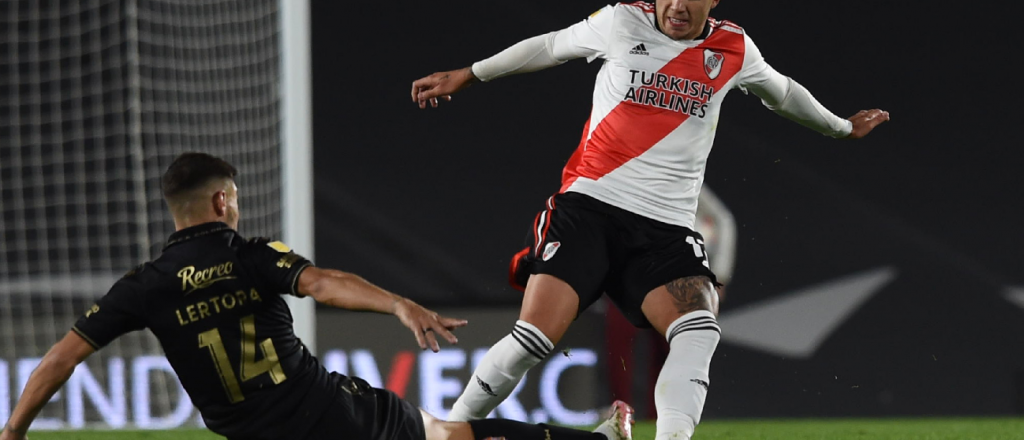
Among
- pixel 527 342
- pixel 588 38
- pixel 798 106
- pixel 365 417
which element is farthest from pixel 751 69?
pixel 365 417

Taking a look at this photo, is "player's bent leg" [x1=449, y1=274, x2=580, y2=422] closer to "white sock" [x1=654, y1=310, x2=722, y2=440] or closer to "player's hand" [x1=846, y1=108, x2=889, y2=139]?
"white sock" [x1=654, y1=310, x2=722, y2=440]

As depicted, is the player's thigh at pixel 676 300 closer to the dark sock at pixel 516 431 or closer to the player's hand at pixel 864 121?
the dark sock at pixel 516 431

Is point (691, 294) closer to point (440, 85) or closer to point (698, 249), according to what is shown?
point (698, 249)

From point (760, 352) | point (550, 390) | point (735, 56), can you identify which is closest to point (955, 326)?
point (760, 352)

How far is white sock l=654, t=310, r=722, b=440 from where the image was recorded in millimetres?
3490

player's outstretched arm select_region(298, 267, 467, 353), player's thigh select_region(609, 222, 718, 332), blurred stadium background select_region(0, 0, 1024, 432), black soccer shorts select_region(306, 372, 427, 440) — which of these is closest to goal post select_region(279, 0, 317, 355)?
blurred stadium background select_region(0, 0, 1024, 432)

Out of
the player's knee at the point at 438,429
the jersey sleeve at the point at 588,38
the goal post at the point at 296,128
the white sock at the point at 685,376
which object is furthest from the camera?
the goal post at the point at 296,128

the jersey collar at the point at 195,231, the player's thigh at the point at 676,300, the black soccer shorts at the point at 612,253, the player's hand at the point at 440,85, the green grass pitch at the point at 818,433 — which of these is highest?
the player's hand at the point at 440,85

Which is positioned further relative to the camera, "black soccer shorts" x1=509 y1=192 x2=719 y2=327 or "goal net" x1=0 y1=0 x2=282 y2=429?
"goal net" x1=0 y1=0 x2=282 y2=429

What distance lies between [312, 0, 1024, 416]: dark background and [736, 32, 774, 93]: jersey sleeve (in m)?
5.43

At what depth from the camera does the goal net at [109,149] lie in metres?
7.25

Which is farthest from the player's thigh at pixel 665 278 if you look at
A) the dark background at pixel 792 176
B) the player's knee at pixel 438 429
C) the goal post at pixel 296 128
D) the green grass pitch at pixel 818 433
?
the dark background at pixel 792 176

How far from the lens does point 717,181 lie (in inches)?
376

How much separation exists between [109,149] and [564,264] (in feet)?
20.8
